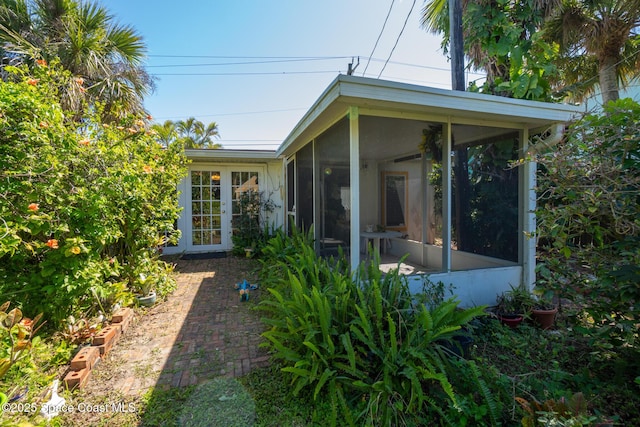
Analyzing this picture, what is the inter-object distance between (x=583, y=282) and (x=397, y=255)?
350cm

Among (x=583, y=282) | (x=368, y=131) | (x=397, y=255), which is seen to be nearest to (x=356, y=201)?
(x=368, y=131)

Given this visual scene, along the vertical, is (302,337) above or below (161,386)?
above

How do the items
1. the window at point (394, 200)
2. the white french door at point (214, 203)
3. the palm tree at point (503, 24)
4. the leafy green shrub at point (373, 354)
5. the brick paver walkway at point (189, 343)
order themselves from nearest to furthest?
the leafy green shrub at point (373, 354), the brick paver walkway at point (189, 343), the palm tree at point (503, 24), the window at point (394, 200), the white french door at point (214, 203)

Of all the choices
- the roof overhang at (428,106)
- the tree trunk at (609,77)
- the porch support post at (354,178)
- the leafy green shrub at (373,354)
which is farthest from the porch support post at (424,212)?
the tree trunk at (609,77)

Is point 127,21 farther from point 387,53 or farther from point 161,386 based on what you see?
point 161,386

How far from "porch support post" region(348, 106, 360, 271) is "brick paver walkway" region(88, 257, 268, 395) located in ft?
4.45

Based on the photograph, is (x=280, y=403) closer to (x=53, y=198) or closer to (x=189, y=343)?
(x=189, y=343)

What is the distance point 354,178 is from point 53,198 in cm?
259

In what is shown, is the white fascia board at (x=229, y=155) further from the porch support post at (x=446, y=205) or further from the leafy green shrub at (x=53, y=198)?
the porch support post at (x=446, y=205)

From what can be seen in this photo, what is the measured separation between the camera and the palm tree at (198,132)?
60.8 ft

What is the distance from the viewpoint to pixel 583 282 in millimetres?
2363

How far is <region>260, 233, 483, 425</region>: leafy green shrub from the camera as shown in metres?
1.80

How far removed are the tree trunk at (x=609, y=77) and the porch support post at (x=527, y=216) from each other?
520 cm

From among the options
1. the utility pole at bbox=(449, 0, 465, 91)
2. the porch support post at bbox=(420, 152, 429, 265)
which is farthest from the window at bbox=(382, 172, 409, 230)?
the utility pole at bbox=(449, 0, 465, 91)
